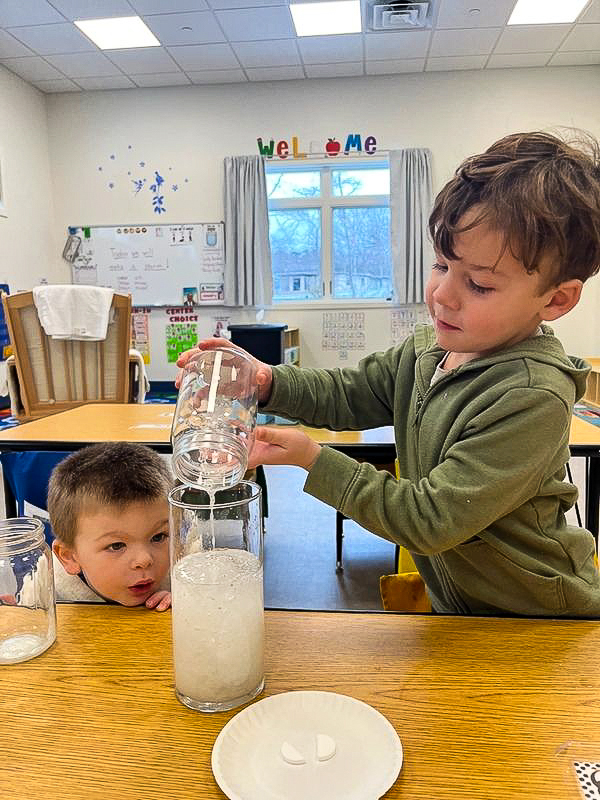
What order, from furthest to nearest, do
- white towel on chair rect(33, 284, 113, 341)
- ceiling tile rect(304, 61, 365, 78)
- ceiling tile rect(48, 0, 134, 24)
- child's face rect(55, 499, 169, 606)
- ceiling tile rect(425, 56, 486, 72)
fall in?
ceiling tile rect(304, 61, 365, 78) < ceiling tile rect(425, 56, 486, 72) < ceiling tile rect(48, 0, 134, 24) < white towel on chair rect(33, 284, 113, 341) < child's face rect(55, 499, 169, 606)

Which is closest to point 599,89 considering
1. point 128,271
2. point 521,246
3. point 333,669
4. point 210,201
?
point 210,201

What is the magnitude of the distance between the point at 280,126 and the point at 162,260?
171 cm

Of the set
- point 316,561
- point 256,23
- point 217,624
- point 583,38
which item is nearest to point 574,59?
point 583,38

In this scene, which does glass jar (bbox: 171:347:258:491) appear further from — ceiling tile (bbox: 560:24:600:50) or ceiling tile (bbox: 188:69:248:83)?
ceiling tile (bbox: 188:69:248:83)

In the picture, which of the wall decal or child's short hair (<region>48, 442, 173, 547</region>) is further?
the wall decal

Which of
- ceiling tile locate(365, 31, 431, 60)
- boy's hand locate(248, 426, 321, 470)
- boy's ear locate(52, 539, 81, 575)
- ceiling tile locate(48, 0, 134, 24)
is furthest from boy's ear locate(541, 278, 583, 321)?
ceiling tile locate(365, 31, 431, 60)

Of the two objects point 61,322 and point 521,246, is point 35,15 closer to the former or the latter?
point 61,322

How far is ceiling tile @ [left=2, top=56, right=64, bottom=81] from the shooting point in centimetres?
549

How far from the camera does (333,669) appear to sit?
24.8 inches

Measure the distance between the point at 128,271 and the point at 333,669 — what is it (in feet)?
20.2

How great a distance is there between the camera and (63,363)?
3484 millimetres

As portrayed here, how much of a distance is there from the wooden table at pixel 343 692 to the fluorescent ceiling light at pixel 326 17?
493cm

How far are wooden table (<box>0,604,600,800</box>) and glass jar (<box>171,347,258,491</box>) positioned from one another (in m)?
0.20

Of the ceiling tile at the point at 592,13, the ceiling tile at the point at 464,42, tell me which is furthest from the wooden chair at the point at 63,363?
the ceiling tile at the point at 592,13
